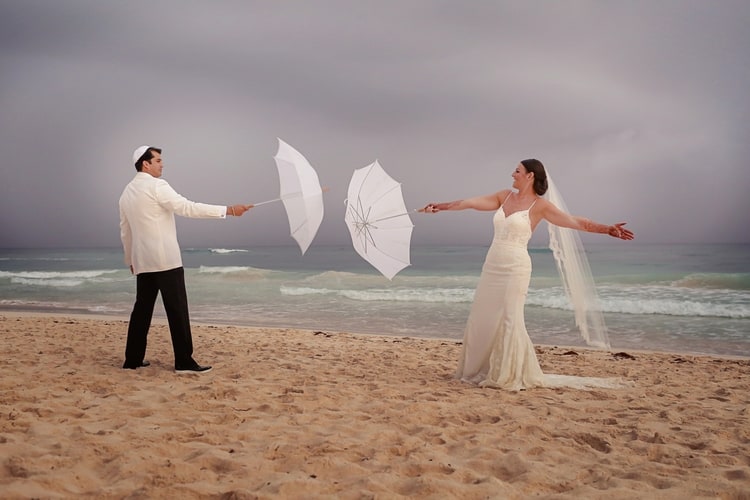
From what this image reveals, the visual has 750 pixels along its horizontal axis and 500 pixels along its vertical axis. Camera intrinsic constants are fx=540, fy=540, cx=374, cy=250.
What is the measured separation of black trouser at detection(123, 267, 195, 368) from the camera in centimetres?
477

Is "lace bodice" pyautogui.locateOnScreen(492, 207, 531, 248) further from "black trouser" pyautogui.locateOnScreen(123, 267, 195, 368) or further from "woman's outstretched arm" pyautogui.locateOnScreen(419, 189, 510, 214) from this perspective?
"black trouser" pyautogui.locateOnScreen(123, 267, 195, 368)

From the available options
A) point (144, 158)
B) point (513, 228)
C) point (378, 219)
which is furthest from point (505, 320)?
point (144, 158)

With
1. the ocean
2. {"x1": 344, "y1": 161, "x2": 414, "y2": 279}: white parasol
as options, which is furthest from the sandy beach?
the ocean

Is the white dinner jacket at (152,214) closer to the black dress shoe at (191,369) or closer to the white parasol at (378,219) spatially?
the black dress shoe at (191,369)

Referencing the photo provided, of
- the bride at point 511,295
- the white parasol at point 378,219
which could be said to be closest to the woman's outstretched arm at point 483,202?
the bride at point 511,295

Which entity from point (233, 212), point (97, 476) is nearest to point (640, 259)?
point (233, 212)

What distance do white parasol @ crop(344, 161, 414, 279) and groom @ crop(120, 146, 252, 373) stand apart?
1256 mm

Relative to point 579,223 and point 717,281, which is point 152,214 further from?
point 717,281

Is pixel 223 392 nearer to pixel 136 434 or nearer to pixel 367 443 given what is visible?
pixel 136 434

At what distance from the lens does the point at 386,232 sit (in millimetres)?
5719

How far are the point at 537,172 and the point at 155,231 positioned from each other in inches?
132

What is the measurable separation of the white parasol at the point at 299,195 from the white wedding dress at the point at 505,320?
1.71 metres

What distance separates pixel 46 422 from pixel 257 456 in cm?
150

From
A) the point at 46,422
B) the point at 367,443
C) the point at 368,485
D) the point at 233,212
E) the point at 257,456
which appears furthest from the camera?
the point at 233,212
